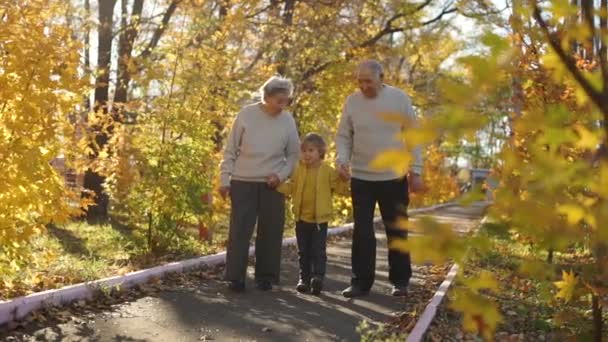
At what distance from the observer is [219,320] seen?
5.16 m

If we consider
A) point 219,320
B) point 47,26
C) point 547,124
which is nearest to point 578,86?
point 547,124

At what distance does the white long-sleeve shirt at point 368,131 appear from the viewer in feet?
19.6

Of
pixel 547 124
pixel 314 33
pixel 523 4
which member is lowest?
pixel 547 124

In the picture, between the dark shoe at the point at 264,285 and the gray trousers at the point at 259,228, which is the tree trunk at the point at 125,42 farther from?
the dark shoe at the point at 264,285

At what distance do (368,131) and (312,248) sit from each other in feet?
3.74

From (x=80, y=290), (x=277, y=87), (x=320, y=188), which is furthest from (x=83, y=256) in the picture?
(x=277, y=87)

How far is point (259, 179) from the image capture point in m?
6.38

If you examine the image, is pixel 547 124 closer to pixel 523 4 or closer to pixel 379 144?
pixel 523 4

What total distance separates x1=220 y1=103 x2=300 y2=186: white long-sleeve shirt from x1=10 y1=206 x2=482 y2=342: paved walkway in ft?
3.29

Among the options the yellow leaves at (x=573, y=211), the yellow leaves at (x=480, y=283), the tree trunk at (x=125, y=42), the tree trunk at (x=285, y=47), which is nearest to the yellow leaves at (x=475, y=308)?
the yellow leaves at (x=480, y=283)

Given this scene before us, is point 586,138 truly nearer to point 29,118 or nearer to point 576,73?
point 576,73

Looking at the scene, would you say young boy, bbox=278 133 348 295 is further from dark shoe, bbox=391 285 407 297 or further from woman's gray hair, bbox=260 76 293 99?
dark shoe, bbox=391 285 407 297

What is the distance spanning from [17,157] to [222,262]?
3.60m

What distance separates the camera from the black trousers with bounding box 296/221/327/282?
6.38 metres
